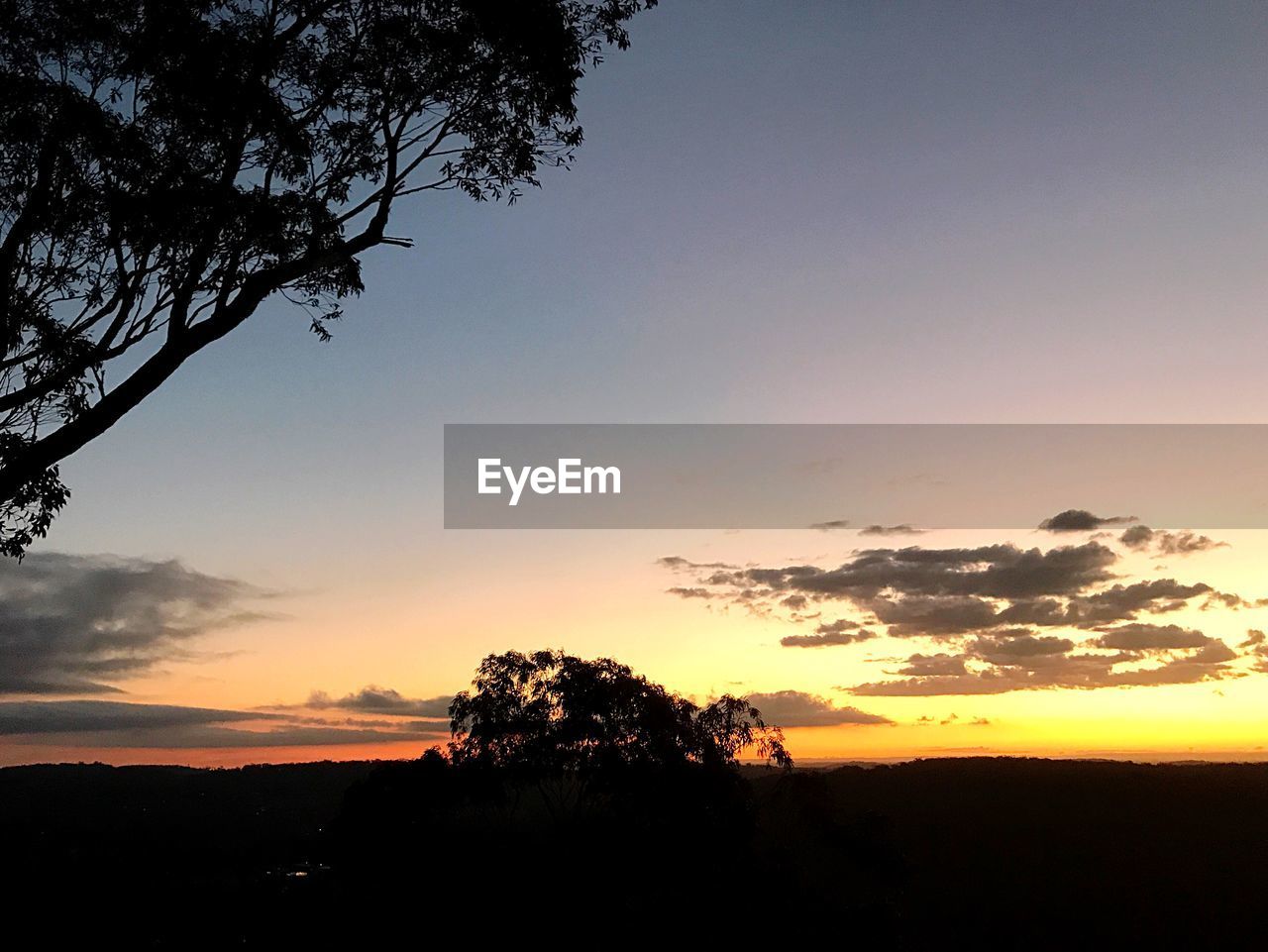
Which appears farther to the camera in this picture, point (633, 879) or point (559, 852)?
point (559, 852)

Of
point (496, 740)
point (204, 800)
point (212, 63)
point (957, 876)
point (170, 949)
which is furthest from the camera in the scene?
point (204, 800)

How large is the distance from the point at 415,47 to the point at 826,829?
35.8 metres

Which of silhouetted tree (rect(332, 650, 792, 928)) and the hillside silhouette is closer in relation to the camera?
the hillside silhouette

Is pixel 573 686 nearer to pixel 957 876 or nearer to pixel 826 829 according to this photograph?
pixel 826 829

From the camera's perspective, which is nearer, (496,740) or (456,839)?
(496,740)

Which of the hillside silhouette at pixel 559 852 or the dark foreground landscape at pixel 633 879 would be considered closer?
the hillside silhouette at pixel 559 852

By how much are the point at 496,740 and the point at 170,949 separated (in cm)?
1328

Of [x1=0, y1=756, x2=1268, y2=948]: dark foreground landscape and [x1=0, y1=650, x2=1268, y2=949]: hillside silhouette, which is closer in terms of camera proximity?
[x1=0, y1=650, x2=1268, y2=949]: hillside silhouette

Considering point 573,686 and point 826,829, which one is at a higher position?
point 573,686

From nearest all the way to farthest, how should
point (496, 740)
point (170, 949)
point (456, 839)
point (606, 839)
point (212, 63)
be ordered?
point (212, 63) < point (170, 949) < point (606, 839) < point (496, 740) < point (456, 839)

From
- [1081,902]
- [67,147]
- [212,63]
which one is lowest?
[1081,902]

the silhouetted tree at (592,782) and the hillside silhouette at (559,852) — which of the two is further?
the silhouetted tree at (592,782)

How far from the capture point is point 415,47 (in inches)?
712

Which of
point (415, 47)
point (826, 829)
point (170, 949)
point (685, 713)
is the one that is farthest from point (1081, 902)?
point (415, 47)
